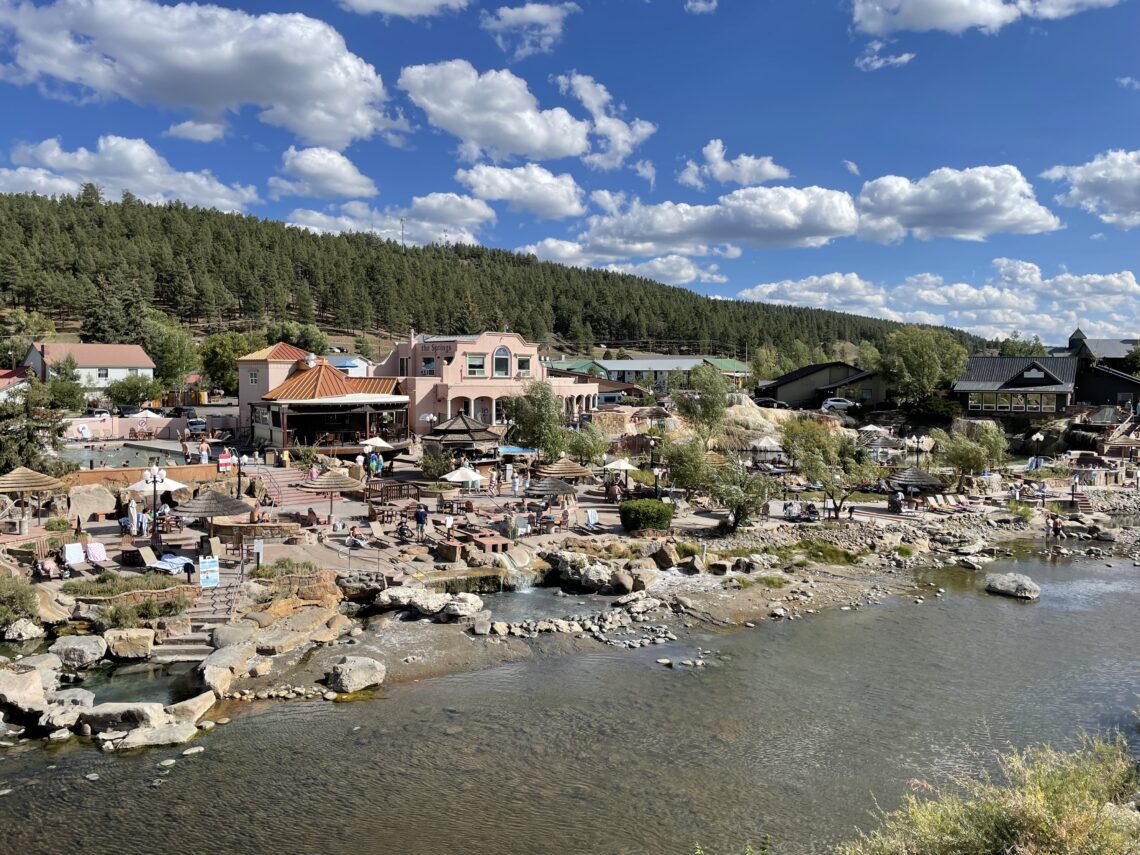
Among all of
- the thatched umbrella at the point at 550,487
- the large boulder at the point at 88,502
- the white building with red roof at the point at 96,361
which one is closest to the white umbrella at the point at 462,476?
the thatched umbrella at the point at 550,487

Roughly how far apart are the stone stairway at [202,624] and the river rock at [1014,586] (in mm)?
21773

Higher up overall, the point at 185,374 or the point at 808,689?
the point at 185,374

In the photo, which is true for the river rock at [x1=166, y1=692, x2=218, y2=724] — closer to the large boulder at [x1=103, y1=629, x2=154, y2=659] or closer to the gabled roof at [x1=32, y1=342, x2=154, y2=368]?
the large boulder at [x1=103, y1=629, x2=154, y2=659]

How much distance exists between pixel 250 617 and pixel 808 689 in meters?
12.7

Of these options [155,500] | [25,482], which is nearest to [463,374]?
[155,500]

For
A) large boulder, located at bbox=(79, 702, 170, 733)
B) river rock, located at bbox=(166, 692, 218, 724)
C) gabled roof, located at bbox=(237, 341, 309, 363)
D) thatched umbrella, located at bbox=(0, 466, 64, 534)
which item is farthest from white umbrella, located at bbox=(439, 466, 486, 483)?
gabled roof, located at bbox=(237, 341, 309, 363)

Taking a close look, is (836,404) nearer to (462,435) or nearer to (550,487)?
(462,435)

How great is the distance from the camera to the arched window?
46.3 metres

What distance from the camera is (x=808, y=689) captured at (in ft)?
52.2

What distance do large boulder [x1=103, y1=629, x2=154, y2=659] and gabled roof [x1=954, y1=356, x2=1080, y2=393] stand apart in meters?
61.3

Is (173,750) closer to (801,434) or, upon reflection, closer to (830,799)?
(830,799)

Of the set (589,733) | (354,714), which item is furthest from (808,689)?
(354,714)

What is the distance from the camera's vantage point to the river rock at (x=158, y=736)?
12.9m

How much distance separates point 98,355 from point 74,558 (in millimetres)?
49035
